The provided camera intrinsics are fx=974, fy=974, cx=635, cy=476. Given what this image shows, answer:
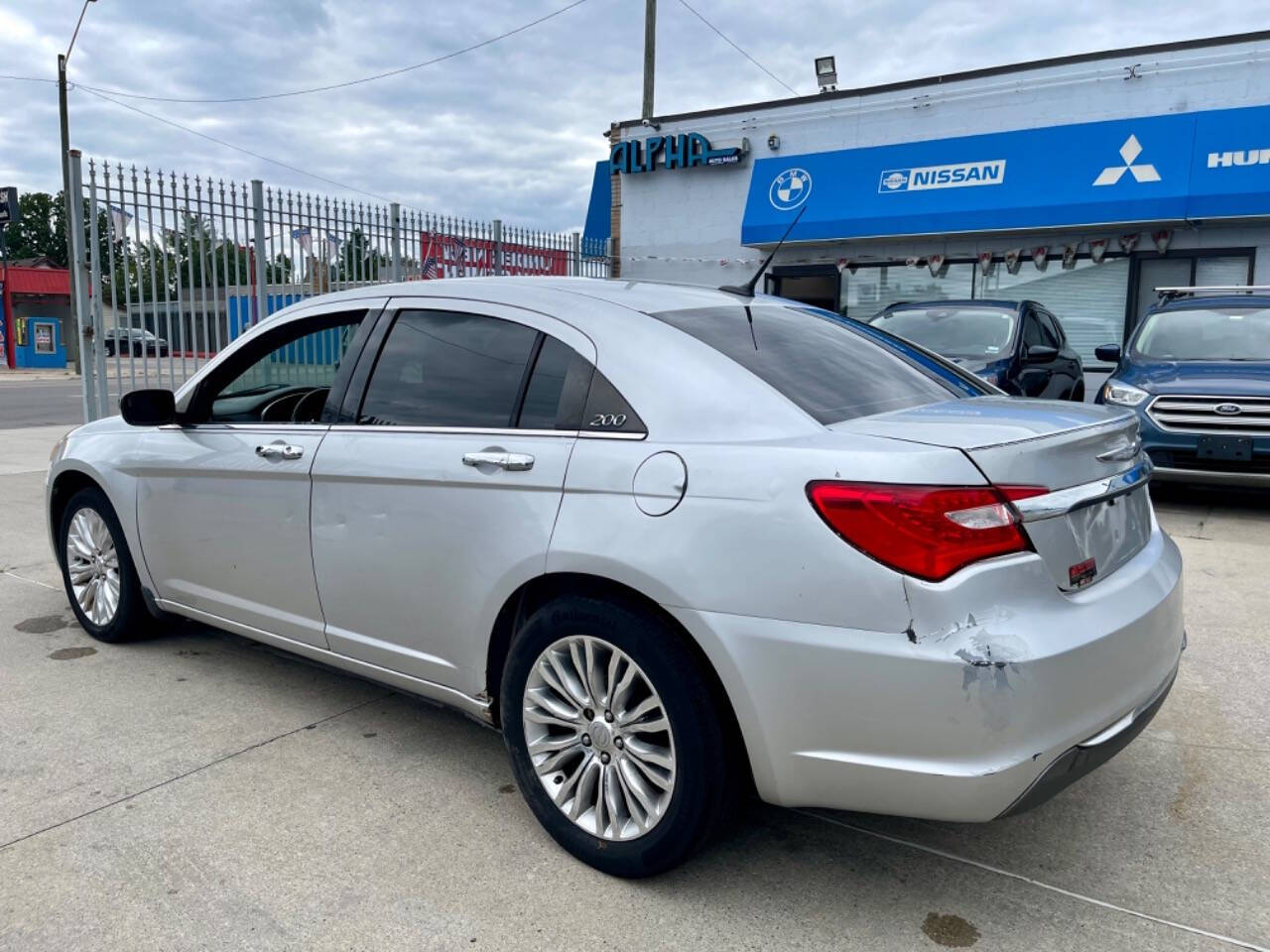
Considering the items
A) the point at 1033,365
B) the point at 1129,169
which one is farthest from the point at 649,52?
the point at 1033,365

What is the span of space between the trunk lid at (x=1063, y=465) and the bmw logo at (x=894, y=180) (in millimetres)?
13008

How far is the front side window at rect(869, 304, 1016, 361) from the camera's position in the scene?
9.12 metres

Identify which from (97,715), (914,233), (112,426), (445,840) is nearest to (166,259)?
(112,426)

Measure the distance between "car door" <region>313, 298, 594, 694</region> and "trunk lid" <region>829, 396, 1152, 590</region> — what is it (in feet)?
Answer: 2.93

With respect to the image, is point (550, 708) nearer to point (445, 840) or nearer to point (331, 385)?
point (445, 840)

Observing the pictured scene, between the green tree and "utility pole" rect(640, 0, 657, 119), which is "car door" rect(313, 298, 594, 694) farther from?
the green tree

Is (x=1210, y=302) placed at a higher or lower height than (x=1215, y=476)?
higher

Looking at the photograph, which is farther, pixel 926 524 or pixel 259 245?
pixel 259 245

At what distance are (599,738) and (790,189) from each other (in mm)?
14672

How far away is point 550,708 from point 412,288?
1.60m

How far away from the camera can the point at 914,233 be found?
1459 cm

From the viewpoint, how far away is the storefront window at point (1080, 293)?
45.8 ft

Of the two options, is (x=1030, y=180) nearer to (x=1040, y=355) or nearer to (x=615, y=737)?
(x=1040, y=355)

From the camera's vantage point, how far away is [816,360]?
Answer: 9.67 feet
